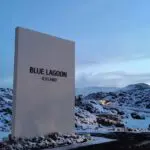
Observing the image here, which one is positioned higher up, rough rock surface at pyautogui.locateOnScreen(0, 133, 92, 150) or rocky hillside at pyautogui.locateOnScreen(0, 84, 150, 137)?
rocky hillside at pyautogui.locateOnScreen(0, 84, 150, 137)

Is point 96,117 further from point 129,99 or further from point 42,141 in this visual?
point 129,99

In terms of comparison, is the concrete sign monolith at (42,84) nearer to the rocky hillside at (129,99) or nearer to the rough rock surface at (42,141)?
the rough rock surface at (42,141)

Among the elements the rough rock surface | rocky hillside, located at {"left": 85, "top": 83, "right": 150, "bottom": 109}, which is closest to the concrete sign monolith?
the rough rock surface

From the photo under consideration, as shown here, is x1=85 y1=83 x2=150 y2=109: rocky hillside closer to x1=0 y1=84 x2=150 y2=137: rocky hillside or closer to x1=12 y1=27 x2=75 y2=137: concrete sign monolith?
x1=0 y1=84 x2=150 y2=137: rocky hillside

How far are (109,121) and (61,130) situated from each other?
10.8 m

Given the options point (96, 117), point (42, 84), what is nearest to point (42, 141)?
point (42, 84)

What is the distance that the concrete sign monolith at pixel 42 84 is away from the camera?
908 cm

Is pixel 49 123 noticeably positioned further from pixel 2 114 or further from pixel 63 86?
pixel 2 114

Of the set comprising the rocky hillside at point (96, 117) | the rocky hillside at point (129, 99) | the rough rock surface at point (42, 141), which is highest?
the rocky hillside at point (129, 99)

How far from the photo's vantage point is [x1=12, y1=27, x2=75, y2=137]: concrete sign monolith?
29.8ft

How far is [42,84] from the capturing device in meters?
9.67

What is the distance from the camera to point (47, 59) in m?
9.84

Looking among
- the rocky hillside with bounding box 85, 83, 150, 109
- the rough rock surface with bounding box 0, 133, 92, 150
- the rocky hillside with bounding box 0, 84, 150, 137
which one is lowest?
the rough rock surface with bounding box 0, 133, 92, 150

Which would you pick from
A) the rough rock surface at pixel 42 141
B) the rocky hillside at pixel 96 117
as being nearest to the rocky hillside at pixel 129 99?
the rocky hillside at pixel 96 117
